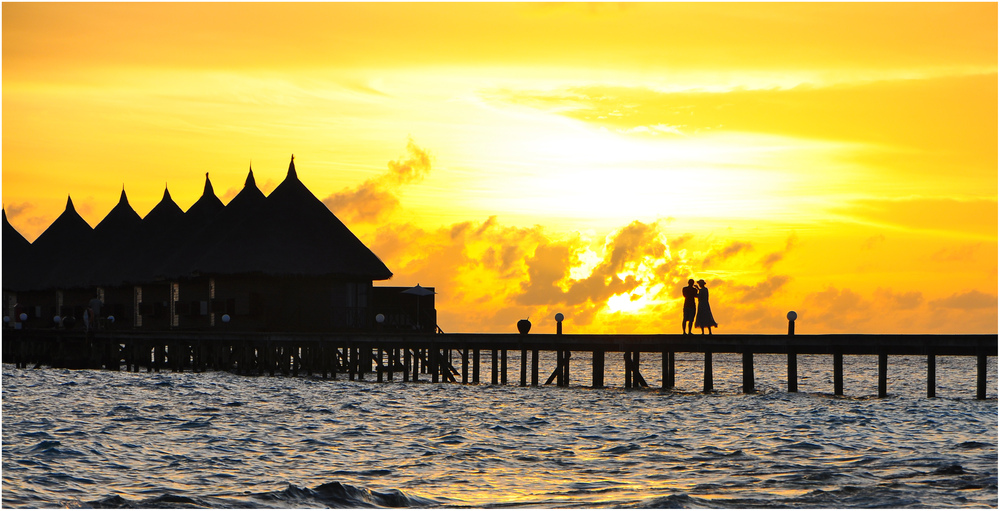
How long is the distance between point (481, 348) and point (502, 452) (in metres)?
15.2

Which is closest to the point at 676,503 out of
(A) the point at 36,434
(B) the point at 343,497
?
(B) the point at 343,497

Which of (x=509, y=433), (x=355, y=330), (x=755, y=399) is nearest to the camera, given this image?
(x=509, y=433)

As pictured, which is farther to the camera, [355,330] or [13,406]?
[355,330]

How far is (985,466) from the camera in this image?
49.5 ft

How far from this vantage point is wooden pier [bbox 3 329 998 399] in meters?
25.1

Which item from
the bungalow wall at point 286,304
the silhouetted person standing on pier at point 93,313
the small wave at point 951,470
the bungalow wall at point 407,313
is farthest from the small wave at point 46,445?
the silhouetted person standing on pier at point 93,313

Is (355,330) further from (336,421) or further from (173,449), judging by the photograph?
(173,449)

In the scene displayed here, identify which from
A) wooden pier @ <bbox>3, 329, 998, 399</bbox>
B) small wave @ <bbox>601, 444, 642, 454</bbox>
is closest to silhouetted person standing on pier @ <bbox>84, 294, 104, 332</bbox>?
wooden pier @ <bbox>3, 329, 998, 399</bbox>

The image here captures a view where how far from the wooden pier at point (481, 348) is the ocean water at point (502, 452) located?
1.19 meters

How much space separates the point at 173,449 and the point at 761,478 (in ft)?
28.9

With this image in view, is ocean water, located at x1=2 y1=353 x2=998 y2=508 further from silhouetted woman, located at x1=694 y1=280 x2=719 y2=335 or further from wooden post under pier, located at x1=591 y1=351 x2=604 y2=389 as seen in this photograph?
wooden post under pier, located at x1=591 y1=351 x2=604 y2=389

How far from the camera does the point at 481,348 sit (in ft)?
106

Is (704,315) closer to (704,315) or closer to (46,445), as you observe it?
(704,315)

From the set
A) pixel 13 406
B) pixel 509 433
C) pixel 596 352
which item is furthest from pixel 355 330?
pixel 509 433
